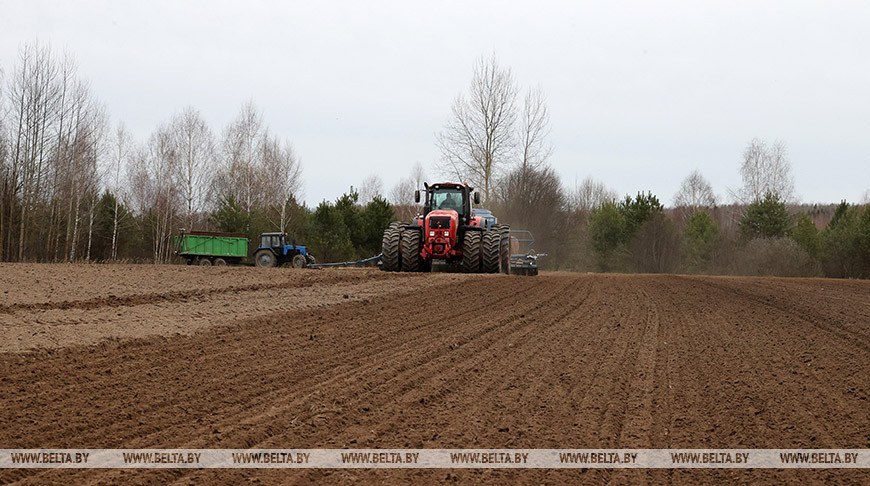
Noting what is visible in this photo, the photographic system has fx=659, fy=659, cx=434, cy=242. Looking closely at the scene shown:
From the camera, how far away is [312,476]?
4.01 metres

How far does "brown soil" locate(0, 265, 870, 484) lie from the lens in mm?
4668

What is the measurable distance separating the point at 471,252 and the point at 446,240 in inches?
32.8

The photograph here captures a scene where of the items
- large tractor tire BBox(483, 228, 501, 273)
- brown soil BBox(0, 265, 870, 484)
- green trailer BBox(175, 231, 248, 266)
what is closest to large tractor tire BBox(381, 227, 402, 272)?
large tractor tire BBox(483, 228, 501, 273)

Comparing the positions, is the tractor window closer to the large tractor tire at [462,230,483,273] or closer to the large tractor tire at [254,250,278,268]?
the large tractor tire at [462,230,483,273]

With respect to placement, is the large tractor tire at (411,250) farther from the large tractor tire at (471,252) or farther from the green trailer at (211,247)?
the green trailer at (211,247)

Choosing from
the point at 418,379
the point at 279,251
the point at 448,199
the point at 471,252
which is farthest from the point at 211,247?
the point at 418,379

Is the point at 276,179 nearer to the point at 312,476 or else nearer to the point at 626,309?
the point at 626,309

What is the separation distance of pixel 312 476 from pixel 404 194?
7941cm

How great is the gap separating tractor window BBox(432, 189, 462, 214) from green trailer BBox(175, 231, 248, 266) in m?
17.2

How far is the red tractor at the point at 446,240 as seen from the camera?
64.4 ft

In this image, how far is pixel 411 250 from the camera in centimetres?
2006

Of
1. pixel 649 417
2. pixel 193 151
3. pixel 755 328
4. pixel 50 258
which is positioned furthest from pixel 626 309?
pixel 193 151

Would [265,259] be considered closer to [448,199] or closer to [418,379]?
[448,199]

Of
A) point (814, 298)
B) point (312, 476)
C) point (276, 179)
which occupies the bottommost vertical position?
point (312, 476)
